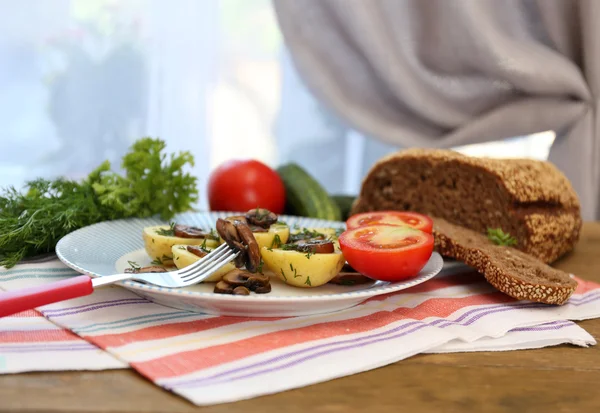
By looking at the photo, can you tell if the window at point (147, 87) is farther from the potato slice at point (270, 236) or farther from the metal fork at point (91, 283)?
the metal fork at point (91, 283)

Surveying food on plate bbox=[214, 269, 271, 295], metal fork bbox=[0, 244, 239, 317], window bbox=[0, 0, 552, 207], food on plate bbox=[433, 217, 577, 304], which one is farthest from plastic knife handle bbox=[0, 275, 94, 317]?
window bbox=[0, 0, 552, 207]

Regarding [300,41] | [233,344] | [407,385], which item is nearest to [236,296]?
[233,344]

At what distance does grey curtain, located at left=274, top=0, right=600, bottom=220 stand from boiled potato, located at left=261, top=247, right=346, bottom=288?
82.0 inches

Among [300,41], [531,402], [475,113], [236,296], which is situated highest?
[300,41]

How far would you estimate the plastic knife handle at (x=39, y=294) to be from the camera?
118cm

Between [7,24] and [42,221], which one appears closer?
[42,221]

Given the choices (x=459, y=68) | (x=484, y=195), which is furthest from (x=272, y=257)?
(x=459, y=68)

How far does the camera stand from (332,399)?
109 centimetres

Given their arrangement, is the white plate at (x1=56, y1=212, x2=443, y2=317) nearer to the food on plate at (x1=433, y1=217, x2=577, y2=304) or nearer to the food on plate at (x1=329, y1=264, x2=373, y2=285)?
the food on plate at (x1=329, y1=264, x2=373, y2=285)

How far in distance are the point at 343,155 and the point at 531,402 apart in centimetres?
312

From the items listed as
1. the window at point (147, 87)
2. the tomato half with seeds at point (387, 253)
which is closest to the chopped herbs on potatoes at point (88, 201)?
the tomato half with seeds at point (387, 253)

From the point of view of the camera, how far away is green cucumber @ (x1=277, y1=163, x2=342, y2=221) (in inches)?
110

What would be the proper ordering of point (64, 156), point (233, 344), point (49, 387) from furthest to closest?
point (64, 156) → point (233, 344) → point (49, 387)

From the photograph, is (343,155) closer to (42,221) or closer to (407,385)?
(42,221)
